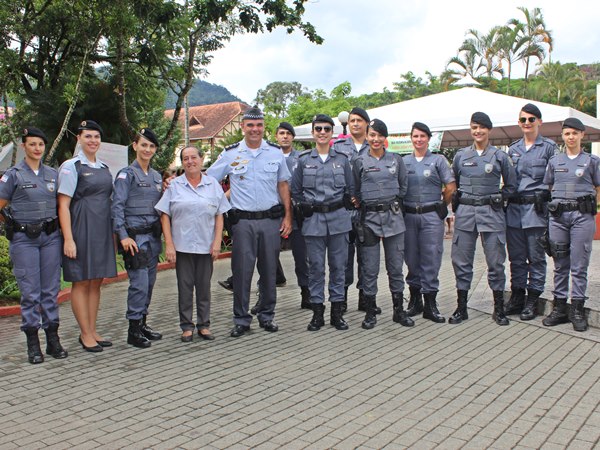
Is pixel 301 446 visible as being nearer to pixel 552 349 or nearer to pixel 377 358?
pixel 377 358

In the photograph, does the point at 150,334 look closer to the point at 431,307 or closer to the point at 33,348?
the point at 33,348

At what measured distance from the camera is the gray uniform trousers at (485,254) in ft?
19.4

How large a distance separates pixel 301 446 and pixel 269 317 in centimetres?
258

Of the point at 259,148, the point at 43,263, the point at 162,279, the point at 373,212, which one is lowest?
the point at 162,279

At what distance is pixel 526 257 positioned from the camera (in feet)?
20.2

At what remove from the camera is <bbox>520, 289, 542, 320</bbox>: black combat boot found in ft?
19.8

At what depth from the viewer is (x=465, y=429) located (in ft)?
11.3

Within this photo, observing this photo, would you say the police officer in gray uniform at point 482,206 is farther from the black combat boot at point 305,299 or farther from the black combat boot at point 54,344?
the black combat boot at point 54,344

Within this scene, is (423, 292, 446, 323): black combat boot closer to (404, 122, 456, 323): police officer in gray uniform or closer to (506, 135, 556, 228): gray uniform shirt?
(404, 122, 456, 323): police officer in gray uniform

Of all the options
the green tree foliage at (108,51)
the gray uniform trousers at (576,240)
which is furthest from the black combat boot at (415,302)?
the green tree foliage at (108,51)

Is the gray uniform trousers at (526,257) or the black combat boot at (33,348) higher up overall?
the gray uniform trousers at (526,257)

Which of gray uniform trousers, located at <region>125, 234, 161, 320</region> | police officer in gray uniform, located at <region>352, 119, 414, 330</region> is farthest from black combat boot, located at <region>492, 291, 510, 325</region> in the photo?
gray uniform trousers, located at <region>125, 234, 161, 320</region>

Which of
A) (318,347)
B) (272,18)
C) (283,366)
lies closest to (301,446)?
(283,366)

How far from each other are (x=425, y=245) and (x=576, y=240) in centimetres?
137
